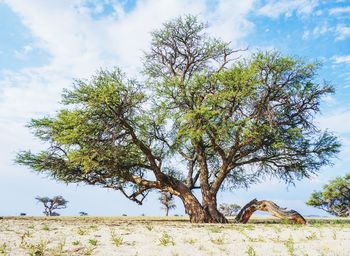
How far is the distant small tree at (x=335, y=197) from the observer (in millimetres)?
58188

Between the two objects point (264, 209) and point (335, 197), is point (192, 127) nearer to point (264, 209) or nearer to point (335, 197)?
point (264, 209)

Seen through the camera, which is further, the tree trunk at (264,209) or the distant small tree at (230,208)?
the distant small tree at (230,208)

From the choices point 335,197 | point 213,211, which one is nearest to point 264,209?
point 213,211

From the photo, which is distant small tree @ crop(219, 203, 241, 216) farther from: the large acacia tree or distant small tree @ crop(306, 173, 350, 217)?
the large acacia tree

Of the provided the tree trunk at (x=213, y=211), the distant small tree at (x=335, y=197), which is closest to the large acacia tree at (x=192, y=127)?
the tree trunk at (x=213, y=211)

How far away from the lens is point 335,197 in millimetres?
60875

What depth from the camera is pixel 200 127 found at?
21.0m

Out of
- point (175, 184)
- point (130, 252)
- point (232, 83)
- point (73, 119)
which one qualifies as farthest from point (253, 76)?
point (130, 252)

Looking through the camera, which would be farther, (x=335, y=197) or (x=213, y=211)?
(x=335, y=197)

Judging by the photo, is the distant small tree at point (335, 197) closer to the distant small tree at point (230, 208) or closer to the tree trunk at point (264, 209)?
the distant small tree at point (230, 208)

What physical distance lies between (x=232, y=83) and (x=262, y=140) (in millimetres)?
4115

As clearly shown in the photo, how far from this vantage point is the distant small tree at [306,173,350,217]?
5819 cm

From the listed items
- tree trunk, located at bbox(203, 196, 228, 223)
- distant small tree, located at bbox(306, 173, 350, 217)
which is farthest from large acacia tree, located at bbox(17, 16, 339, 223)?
distant small tree, located at bbox(306, 173, 350, 217)

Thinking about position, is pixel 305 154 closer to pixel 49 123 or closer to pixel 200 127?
pixel 200 127
